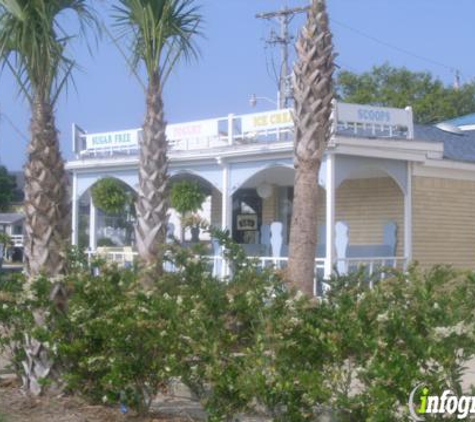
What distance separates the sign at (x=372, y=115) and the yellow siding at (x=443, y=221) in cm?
126

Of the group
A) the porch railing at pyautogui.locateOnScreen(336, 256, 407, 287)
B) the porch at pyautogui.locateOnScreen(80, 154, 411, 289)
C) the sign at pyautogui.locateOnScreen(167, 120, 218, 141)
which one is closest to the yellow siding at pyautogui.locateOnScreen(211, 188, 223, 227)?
the porch at pyautogui.locateOnScreen(80, 154, 411, 289)

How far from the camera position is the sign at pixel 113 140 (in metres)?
20.3

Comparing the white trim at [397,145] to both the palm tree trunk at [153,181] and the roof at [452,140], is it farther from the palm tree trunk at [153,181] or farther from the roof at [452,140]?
the palm tree trunk at [153,181]

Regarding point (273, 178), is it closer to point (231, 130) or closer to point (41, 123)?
point (231, 130)

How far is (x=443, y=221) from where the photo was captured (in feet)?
60.8

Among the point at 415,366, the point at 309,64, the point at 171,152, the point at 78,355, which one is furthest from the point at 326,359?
the point at 171,152

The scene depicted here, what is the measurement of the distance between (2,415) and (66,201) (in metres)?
2.24

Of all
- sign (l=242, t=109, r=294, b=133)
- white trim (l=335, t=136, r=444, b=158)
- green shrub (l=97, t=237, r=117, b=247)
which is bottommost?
green shrub (l=97, t=237, r=117, b=247)

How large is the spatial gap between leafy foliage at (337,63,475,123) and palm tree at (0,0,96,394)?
42.2 m

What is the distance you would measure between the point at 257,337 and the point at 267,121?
34.7 ft

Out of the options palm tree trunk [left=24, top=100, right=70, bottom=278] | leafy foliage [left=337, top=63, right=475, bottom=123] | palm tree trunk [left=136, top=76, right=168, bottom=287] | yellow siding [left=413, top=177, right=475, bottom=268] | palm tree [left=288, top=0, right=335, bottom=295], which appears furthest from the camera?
leafy foliage [left=337, top=63, right=475, bottom=123]

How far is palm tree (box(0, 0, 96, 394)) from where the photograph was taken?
355 inches

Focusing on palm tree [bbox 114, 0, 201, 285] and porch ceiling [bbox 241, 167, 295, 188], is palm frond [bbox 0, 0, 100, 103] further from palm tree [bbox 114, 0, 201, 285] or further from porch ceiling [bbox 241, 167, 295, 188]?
porch ceiling [bbox 241, 167, 295, 188]

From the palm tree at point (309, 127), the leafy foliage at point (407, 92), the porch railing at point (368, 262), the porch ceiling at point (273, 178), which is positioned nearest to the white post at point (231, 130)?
the porch ceiling at point (273, 178)
